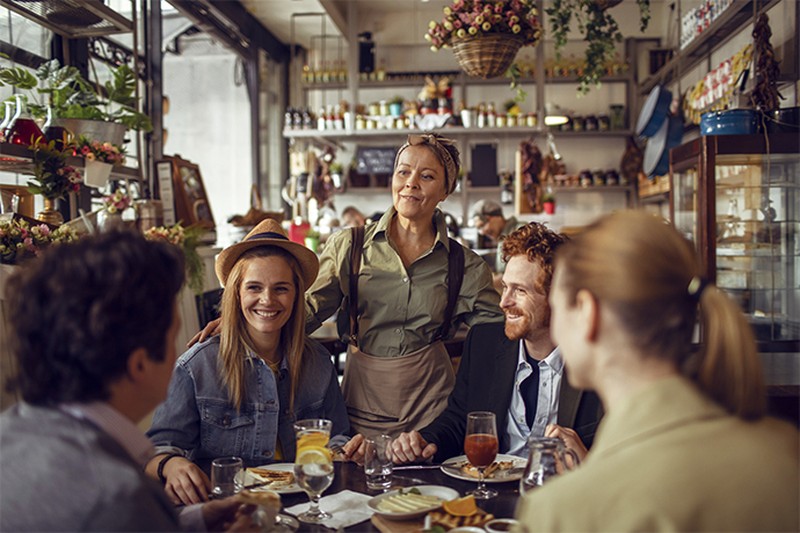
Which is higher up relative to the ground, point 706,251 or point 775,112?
point 775,112

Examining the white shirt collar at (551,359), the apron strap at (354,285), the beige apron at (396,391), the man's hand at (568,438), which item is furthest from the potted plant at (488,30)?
the man's hand at (568,438)

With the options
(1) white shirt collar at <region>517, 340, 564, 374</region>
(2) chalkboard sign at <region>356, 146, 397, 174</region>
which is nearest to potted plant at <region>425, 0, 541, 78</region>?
(1) white shirt collar at <region>517, 340, 564, 374</region>

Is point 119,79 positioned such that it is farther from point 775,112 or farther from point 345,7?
point 345,7

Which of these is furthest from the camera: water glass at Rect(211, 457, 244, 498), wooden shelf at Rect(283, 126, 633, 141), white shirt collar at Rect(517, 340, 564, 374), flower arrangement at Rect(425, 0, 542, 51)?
wooden shelf at Rect(283, 126, 633, 141)

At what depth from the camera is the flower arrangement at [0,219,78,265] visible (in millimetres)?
2826

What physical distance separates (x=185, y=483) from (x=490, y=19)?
3.25m

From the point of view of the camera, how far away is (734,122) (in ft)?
13.8

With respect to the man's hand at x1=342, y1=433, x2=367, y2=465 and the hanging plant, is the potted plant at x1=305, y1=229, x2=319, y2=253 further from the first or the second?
the man's hand at x1=342, y1=433, x2=367, y2=465

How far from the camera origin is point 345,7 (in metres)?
8.76

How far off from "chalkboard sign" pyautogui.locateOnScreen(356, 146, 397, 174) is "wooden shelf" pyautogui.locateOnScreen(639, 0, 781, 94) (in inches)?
114

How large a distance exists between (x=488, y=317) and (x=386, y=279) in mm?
417

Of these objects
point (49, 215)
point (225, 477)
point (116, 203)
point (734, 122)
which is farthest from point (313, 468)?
point (734, 122)

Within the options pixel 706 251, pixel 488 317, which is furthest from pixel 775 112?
pixel 488 317

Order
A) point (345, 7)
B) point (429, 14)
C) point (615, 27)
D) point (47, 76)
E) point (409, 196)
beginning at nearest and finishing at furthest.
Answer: point (409, 196)
point (47, 76)
point (615, 27)
point (345, 7)
point (429, 14)
